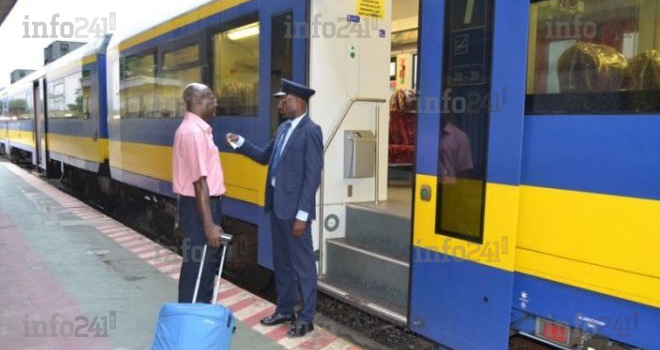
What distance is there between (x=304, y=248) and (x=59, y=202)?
8121mm

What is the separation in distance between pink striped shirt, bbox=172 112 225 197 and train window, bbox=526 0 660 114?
73.9 inches

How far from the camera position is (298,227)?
12.2 feet

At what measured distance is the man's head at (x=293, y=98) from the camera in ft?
12.5

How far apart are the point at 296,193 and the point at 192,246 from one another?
2.51 feet

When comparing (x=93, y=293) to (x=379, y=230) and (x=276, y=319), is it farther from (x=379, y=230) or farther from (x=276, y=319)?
(x=379, y=230)

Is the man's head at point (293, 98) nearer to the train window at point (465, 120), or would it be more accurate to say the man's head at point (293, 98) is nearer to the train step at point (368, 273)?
the train window at point (465, 120)

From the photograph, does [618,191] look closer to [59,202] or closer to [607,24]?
[607,24]

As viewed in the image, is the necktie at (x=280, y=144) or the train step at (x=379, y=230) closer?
the necktie at (x=280, y=144)

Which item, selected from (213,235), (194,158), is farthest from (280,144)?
(213,235)

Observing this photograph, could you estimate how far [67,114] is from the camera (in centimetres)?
1252

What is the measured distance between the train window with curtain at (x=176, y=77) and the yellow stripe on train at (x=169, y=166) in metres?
0.52

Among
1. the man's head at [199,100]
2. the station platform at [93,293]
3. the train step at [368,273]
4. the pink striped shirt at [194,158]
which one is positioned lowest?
the station platform at [93,293]

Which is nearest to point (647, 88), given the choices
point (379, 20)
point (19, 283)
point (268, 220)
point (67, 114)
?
point (379, 20)

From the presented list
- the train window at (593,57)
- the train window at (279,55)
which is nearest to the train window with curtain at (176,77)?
the train window at (279,55)
